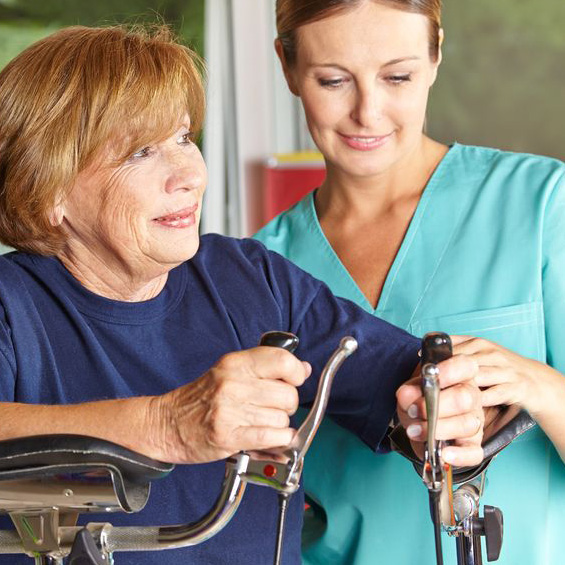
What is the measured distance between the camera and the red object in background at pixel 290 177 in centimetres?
401

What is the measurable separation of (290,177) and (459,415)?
295 centimetres

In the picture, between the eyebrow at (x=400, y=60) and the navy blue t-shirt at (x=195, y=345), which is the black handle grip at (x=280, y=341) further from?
the eyebrow at (x=400, y=60)

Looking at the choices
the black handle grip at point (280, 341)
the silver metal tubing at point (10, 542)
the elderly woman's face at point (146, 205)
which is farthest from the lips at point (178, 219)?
the silver metal tubing at point (10, 542)

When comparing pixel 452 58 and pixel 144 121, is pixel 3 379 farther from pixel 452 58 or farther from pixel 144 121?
pixel 452 58

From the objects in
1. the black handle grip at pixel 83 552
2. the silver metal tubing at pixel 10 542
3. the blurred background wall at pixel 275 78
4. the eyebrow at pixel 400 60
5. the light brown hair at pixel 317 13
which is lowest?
the silver metal tubing at pixel 10 542

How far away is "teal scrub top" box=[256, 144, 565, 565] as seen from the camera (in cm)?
160

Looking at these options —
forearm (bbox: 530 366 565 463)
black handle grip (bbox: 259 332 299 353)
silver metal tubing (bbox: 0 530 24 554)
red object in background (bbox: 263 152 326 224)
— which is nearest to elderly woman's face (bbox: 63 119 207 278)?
black handle grip (bbox: 259 332 299 353)

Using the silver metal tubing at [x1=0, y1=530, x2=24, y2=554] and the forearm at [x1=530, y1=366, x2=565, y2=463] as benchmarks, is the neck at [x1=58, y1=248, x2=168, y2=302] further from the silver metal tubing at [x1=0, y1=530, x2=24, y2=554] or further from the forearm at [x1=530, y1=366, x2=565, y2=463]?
the forearm at [x1=530, y1=366, x2=565, y2=463]

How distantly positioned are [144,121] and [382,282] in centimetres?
58

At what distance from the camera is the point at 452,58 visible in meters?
3.91

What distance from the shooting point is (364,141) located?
1.72 m

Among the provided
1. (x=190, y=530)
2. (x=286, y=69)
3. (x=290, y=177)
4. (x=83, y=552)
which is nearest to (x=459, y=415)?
(x=190, y=530)

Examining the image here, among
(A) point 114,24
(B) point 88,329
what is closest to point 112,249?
(B) point 88,329

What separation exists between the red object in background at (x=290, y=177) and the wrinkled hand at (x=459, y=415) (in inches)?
109
